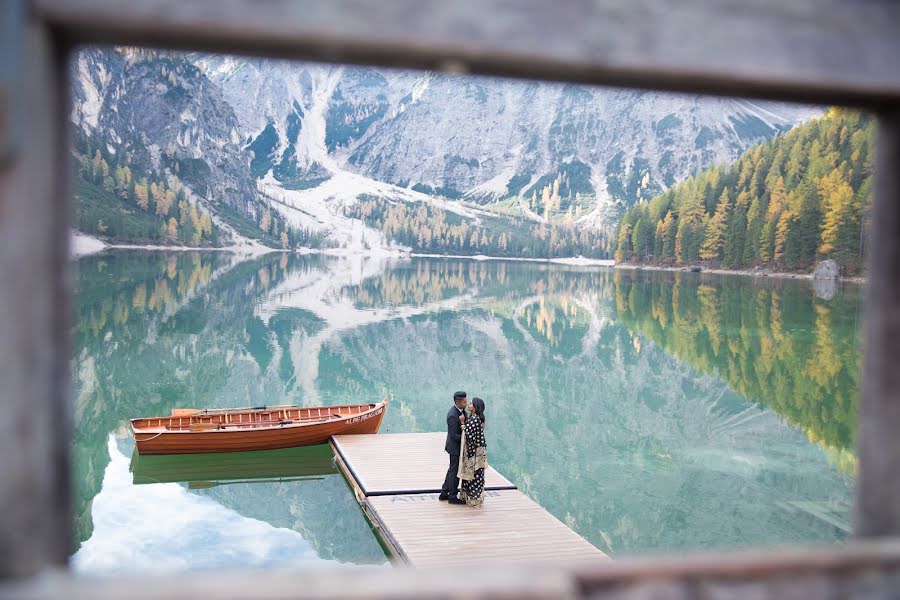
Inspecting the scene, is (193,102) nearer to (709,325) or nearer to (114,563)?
(709,325)

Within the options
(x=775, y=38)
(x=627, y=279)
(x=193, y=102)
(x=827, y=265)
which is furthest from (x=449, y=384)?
(x=193, y=102)

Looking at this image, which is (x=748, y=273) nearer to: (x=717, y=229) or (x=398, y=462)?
(x=717, y=229)

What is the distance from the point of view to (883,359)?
9.96ft

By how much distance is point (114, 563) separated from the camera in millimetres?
10609

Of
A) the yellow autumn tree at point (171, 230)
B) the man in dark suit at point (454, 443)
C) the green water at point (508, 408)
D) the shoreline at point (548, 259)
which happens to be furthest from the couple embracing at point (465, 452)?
the shoreline at point (548, 259)

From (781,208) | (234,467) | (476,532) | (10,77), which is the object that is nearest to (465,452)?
(476,532)

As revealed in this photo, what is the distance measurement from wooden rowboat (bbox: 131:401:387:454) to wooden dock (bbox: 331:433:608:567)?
1890 mm

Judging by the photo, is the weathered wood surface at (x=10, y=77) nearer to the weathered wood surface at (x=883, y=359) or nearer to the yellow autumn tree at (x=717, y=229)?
the weathered wood surface at (x=883, y=359)

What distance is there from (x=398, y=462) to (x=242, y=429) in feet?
11.7

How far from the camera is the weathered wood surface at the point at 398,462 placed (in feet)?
38.3

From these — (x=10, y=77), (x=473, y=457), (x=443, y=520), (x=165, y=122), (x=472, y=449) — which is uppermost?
(x=165, y=122)

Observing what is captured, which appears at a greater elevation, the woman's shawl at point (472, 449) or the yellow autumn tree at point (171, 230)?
the yellow autumn tree at point (171, 230)

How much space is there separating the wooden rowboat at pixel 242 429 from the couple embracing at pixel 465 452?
5.20 metres

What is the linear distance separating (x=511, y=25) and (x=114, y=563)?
10.5 meters
